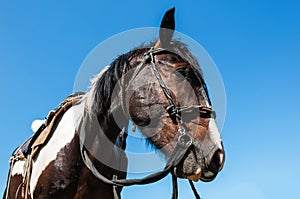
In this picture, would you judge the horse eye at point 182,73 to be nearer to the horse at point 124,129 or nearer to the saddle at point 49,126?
the horse at point 124,129

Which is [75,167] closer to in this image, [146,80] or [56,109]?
[56,109]

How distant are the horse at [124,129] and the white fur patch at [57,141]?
0.04ft

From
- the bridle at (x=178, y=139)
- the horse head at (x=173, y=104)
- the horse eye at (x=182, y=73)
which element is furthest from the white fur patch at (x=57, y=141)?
the horse eye at (x=182, y=73)

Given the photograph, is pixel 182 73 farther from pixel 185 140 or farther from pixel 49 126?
pixel 49 126

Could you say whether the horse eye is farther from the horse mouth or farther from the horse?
the horse mouth

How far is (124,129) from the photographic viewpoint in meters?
4.91

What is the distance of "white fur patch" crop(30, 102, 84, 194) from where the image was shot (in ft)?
16.9

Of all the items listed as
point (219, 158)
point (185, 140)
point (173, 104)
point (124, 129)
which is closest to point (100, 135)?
point (124, 129)

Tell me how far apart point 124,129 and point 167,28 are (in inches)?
49.6

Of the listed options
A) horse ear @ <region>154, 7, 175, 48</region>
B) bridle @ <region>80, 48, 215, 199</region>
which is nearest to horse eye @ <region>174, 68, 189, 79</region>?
bridle @ <region>80, 48, 215, 199</region>

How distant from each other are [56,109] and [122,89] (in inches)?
58.6

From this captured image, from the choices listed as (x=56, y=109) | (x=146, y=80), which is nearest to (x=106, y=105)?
(x=146, y=80)

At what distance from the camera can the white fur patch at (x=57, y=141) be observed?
16.9 feet

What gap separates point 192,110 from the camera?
3932mm
